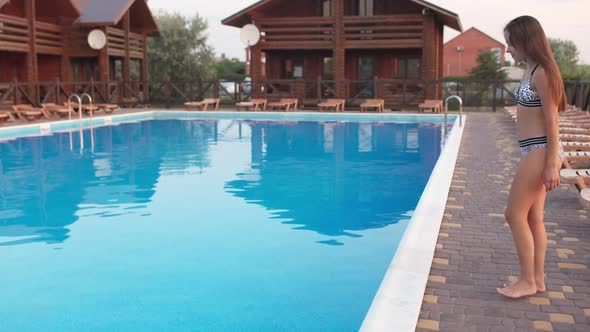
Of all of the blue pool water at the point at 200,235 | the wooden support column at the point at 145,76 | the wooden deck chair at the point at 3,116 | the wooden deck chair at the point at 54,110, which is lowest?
the blue pool water at the point at 200,235

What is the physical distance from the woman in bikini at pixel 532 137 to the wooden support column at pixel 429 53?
68.2ft

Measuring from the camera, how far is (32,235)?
7.03m

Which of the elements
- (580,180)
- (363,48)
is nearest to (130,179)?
(580,180)

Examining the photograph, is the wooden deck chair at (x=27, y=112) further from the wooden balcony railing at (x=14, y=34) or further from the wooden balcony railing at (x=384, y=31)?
the wooden balcony railing at (x=384, y=31)

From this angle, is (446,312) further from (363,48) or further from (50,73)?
(50,73)

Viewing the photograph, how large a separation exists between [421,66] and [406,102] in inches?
58.0

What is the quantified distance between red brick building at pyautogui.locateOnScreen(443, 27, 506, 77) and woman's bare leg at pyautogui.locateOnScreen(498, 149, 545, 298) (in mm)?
64709

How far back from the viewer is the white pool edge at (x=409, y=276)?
3.49 meters

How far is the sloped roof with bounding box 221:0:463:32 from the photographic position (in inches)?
923

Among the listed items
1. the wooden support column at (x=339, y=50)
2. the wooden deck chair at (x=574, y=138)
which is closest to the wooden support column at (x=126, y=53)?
the wooden support column at (x=339, y=50)

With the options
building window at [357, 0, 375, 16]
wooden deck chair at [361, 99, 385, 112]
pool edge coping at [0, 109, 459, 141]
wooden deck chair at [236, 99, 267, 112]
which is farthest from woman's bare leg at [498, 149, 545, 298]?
building window at [357, 0, 375, 16]

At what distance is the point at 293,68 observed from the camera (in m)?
27.3

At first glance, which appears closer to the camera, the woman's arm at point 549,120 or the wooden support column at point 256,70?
the woman's arm at point 549,120

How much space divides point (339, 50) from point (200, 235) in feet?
61.9
